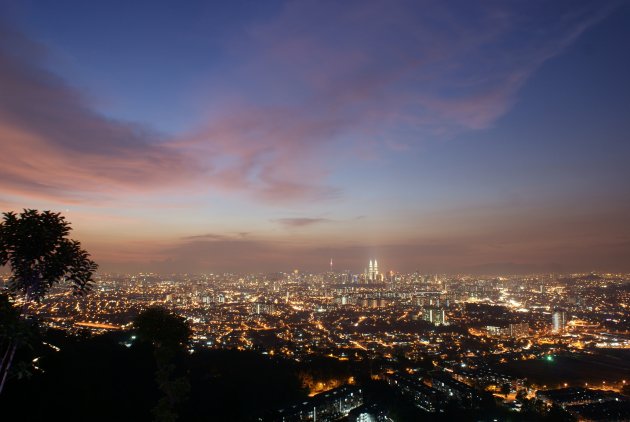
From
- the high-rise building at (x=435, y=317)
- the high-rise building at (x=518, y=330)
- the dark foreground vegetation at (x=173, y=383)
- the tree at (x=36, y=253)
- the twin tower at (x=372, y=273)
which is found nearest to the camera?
the tree at (x=36, y=253)

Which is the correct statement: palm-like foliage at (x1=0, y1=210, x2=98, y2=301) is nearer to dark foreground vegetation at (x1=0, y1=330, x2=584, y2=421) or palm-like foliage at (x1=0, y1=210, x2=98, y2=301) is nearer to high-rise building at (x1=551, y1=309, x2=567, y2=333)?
dark foreground vegetation at (x1=0, y1=330, x2=584, y2=421)

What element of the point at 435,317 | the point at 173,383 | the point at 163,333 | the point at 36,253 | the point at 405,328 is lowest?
the point at 405,328

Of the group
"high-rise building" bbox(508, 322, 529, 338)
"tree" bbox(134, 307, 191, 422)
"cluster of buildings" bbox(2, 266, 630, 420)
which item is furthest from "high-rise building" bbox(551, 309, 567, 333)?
"tree" bbox(134, 307, 191, 422)

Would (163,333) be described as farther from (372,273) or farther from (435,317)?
(372,273)

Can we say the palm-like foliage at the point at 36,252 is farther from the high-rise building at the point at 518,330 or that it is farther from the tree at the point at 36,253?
the high-rise building at the point at 518,330

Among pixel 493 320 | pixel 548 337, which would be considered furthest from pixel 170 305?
pixel 548 337

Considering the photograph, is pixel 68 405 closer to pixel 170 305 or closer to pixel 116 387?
pixel 116 387

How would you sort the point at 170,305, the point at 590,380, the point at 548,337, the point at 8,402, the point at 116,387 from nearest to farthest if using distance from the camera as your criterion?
the point at 8,402 → the point at 116,387 → the point at 590,380 → the point at 548,337 → the point at 170,305

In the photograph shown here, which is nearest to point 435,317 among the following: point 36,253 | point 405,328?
point 405,328

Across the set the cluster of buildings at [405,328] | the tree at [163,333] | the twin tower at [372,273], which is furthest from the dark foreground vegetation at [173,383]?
the twin tower at [372,273]
